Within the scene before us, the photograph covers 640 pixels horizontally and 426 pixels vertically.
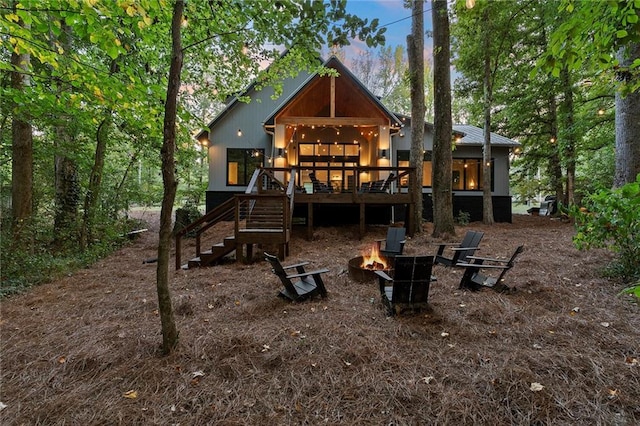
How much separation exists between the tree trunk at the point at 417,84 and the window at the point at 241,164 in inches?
288

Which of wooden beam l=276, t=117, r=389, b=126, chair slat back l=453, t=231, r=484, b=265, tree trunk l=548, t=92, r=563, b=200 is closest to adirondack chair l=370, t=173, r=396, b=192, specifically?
wooden beam l=276, t=117, r=389, b=126

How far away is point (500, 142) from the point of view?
14273 millimetres

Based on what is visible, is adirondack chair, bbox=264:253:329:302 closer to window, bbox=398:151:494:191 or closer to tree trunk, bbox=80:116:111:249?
tree trunk, bbox=80:116:111:249

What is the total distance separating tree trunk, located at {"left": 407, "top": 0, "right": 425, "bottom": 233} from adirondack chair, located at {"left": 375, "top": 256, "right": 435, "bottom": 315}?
6.26 meters

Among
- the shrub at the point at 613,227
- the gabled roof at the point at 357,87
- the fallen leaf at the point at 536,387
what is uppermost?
the gabled roof at the point at 357,87

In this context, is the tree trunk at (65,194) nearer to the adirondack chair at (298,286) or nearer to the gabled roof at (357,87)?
the gabled roof at (357,87)

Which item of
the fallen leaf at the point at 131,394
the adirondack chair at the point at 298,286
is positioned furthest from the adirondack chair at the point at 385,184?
the fallen leaf at the point at 131,394

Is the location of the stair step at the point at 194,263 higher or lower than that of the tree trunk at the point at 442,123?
lower

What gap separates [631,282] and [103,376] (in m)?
6.70

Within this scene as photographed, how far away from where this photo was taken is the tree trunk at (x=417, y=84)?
9.77 m

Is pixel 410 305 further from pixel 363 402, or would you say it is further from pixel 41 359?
pixel 41 359

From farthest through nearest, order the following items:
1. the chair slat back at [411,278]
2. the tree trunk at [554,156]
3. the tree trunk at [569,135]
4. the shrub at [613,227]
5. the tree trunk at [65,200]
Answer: the tree trunk at [554,156], the tree trunk at [569,135], the tree trunk at [65,200], the shrub at [613,227], the chair slat back at [411,278]

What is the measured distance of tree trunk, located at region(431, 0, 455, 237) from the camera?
839 cm

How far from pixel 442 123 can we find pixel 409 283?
21.2ft
